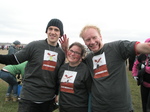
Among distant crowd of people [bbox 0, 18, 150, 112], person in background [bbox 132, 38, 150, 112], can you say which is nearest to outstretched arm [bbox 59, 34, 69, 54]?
distant crowd of people [bbox 0, 18, 150, 112]

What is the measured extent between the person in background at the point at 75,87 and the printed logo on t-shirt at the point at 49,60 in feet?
0.56

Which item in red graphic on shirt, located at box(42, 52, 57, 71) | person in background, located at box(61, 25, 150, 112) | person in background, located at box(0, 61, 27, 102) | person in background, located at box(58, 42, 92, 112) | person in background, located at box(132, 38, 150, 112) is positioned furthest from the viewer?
person in background, located at box(0, 61, 27, 102)

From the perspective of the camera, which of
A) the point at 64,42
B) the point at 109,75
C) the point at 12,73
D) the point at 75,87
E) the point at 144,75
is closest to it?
the point at 109,75

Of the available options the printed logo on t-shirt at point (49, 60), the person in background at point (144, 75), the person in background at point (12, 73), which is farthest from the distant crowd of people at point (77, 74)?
the person in background at point (12, 73)

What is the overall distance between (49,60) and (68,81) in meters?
0.41

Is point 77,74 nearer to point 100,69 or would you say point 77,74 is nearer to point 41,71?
point 100,69

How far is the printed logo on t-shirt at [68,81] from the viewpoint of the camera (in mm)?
2082

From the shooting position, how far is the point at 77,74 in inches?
83.8

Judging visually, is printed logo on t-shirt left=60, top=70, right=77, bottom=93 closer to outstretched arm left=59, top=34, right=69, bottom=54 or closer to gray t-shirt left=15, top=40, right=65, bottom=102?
gray t-shirt left=15, top=40, right=65, bottom=102

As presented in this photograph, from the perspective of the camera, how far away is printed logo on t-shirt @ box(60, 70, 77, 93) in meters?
2.08

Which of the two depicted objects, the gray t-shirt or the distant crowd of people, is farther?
the gray t-shirt

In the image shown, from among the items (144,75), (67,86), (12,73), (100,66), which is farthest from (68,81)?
(12,73)

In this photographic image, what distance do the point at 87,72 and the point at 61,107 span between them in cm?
61

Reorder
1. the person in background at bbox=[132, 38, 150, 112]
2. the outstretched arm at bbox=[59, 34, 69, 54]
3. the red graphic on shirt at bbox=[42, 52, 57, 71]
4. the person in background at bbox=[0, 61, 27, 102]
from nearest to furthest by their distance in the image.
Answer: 1. the red graphic on shirt at bbox=[42, 52, 57, 71]
2. the outstretched arm at bbox=[59, 34, 69, 54]
3. the person in background at bbox=[132, 38, 150, 112]
4. the person in background at bbox=[0, 61, 27, 102]
